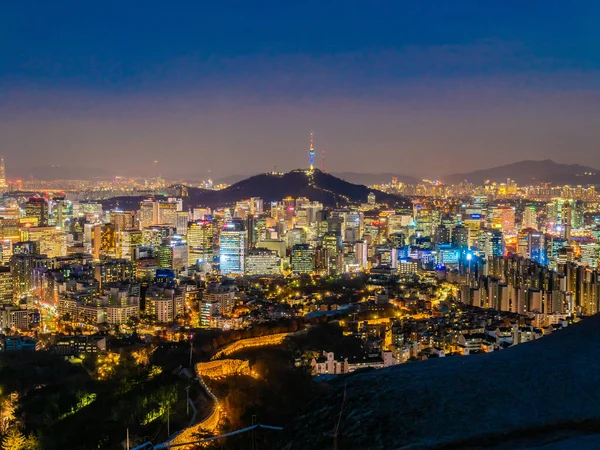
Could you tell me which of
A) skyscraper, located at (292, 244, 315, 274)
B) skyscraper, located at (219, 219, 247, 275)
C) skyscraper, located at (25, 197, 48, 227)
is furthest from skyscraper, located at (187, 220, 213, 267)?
skyscraper, located at (25, 197, 48, 227)

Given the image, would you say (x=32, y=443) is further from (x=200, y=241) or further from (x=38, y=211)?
(x=38, y=211)

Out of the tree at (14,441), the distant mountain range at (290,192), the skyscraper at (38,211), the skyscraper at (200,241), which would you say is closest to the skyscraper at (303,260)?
the skyscraper at (200,241)

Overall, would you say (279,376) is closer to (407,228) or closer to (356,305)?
(356,305)

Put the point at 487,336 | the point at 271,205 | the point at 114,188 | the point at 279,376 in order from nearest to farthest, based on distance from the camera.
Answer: the point at 279,376, the point at 487,336, the point at 271,205, the point at 114,188

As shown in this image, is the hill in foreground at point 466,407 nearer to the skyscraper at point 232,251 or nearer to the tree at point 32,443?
the tree at point 32,443

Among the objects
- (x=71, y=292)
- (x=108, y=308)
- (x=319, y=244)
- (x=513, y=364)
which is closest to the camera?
(x=513, y=364)

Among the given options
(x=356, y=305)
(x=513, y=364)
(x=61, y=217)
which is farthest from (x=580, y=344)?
(x=61, y=217)
